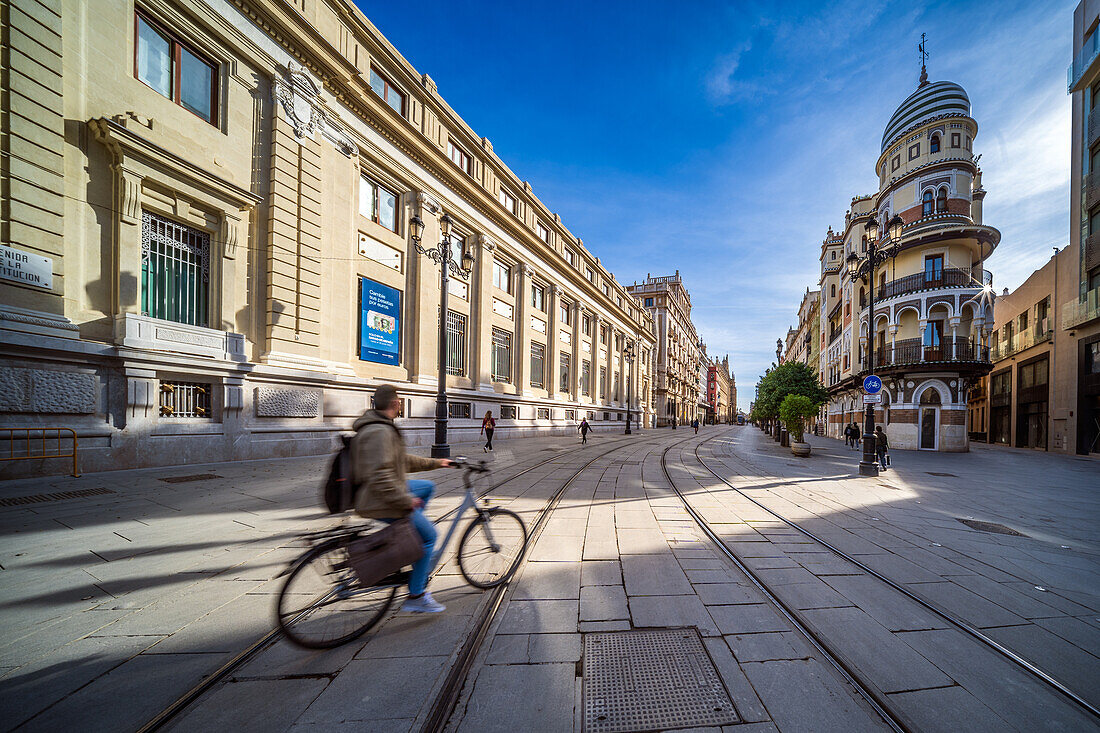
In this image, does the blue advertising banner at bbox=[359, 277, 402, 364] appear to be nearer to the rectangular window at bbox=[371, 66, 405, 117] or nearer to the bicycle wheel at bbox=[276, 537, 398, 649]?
the rectangular window at bbox=[371, 66, 405, 117]

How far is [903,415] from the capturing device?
76.0 ft

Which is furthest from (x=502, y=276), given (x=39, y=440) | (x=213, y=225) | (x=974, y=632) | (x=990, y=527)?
(x=974, y=632)

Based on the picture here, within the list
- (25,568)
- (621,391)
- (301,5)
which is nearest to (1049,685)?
(25,568)

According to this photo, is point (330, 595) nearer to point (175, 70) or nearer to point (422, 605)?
point (422, 605)

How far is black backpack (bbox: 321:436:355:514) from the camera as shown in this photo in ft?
9.56

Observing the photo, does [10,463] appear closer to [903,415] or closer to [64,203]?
[64,203]

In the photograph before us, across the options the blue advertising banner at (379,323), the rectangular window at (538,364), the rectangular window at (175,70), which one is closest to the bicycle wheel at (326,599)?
the rectangular window at (175,70)

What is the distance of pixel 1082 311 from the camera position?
2027 centimetres

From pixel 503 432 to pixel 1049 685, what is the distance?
21830 mm

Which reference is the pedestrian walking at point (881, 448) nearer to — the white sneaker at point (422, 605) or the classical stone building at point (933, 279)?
the classical stone building at point (933, 279)

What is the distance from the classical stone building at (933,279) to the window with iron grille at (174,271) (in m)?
27.9

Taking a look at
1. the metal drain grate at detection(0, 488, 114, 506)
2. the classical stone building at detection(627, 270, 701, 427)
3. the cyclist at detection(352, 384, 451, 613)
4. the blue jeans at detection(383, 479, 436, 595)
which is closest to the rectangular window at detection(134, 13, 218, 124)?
the metal drain grate at detection(0, 488, 114, 506)

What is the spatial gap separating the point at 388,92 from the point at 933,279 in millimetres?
29225

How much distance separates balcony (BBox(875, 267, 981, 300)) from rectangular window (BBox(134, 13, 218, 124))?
30334mm
